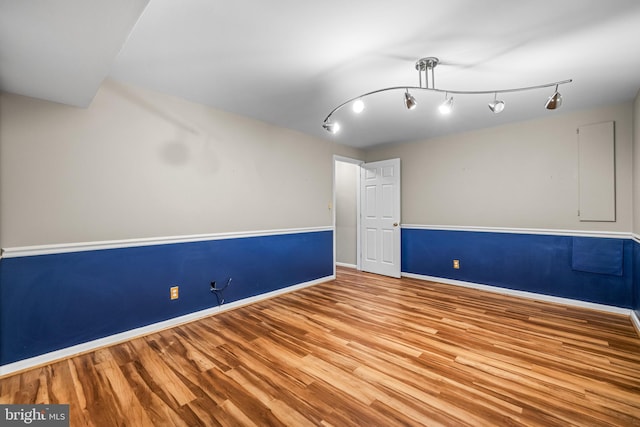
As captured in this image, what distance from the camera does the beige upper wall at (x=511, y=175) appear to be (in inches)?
125

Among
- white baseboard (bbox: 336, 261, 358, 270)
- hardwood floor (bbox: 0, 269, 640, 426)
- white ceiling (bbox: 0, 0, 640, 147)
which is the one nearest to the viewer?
white ceiling (bbox: 0, 0, 640, 147)

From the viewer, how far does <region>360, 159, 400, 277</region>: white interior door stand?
15.9 ft

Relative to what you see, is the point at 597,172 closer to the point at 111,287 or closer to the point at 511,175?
the point at 511,175

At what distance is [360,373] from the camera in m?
2.00

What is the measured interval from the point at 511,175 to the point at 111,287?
494 cm

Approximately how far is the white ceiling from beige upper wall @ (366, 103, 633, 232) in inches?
20.6

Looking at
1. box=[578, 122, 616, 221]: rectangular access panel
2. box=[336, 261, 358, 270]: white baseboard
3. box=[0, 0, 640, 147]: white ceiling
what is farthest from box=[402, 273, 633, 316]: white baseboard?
box=[0, 0, 640, 147]: white ceiling

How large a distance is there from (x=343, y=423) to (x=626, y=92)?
408 centimetres

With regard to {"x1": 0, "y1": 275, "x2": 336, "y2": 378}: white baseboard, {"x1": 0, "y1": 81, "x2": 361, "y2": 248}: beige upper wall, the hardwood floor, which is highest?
{"x1": 0, "y1": 81, "x2": 361, "y2": 248}: beige upper wall

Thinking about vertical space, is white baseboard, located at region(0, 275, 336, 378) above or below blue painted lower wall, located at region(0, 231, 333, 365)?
below

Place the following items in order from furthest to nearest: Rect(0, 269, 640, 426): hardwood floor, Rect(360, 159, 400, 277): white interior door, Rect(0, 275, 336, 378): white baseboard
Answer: Rect(360, 159, 400, 277): white interior door < Rect(0, 275, 336, 378): white baseboard < Rect(0, 269, 640, 426): hardwood floor

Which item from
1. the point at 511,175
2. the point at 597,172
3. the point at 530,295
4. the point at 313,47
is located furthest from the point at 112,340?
the point at 597,172

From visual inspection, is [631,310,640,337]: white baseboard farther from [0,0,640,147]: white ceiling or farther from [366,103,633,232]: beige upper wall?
[0,0,640,147]: white ceiling

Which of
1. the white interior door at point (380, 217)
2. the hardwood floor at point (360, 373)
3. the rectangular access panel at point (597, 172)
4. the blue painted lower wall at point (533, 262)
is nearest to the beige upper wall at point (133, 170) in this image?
the hardwood floor at point (360, 373)
